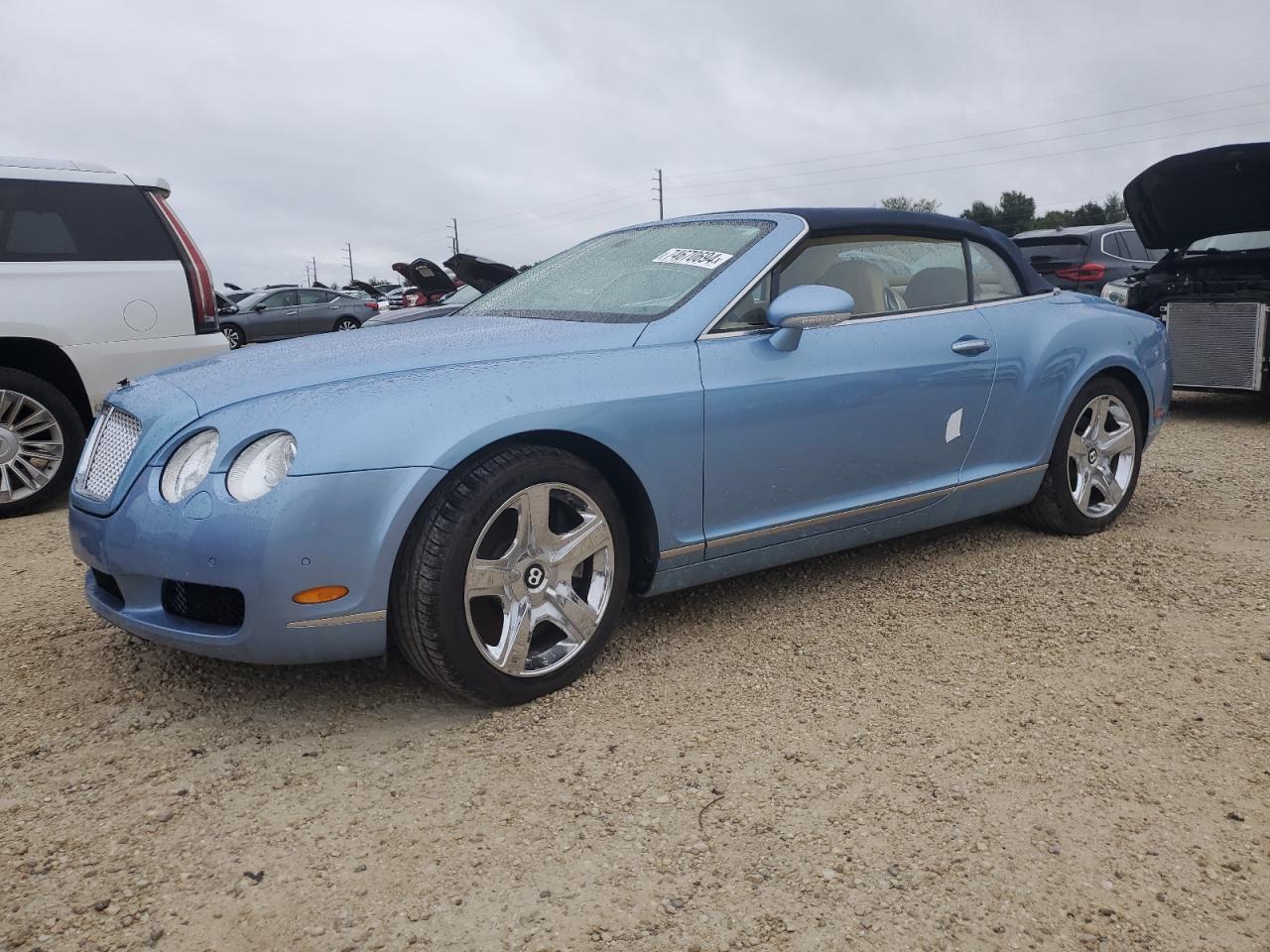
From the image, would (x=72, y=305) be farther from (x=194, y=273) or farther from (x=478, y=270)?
(x=478, y=270)

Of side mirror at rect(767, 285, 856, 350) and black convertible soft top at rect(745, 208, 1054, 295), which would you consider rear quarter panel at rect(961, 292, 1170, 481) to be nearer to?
black convertible soft top at rect(745, 208, 1054, 295)

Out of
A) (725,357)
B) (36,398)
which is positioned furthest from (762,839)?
(36,398)

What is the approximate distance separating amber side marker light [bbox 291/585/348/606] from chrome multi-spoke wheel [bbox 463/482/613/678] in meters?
0.32

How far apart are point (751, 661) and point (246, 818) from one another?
1.49 m

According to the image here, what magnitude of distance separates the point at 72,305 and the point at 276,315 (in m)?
18.2

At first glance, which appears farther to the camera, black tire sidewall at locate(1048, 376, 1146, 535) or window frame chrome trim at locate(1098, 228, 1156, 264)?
window frame chrome trim at locate(1098, 228, 1156, 264)

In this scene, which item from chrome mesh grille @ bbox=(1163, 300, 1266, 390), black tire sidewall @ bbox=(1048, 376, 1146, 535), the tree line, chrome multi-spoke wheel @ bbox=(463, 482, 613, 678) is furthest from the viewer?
the tree line

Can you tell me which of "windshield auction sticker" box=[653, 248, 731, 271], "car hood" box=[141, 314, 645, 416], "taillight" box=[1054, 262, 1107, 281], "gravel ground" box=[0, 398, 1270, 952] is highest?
"taillight" box=[1054, 262, 1107, 281]

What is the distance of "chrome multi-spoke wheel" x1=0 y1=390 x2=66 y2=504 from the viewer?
5385mm

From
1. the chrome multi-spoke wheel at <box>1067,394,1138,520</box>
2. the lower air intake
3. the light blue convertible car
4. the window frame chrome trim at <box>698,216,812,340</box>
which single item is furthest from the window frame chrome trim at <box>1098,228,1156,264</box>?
the lower air intake

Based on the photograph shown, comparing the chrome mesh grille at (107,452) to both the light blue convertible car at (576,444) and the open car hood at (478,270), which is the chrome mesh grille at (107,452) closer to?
the light blue convertible car at (576,444)

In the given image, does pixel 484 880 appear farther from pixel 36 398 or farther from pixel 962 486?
pixel 36 398

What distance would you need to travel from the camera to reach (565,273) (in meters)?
3.94

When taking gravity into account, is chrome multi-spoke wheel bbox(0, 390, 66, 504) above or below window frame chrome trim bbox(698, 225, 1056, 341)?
below
